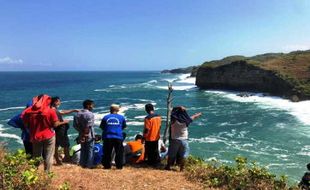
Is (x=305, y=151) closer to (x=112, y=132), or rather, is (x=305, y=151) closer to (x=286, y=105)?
(x=112, y=132)

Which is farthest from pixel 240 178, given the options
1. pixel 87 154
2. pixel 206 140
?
pixel 206 140

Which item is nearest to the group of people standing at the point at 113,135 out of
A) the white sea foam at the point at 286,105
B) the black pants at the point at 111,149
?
the black pants at the point at 111,149

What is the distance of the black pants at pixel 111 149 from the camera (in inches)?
380

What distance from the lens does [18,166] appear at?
21.3 feet

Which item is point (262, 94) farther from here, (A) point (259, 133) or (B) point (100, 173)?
(B) point (100, 173)

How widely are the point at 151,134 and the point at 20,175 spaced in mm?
4627

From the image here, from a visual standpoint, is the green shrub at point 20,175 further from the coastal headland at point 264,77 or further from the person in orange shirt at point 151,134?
the coastal headland at point 264,77

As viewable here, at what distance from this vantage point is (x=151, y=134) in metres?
10.3

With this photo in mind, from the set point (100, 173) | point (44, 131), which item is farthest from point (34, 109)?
point (100, 173)

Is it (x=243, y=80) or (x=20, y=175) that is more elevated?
(x=20, y=175)

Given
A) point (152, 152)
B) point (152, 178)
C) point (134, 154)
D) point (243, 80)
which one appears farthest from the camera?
point (243, 80)

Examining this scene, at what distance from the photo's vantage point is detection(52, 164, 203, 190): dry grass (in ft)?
25.0

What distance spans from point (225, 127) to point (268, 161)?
13.0 m

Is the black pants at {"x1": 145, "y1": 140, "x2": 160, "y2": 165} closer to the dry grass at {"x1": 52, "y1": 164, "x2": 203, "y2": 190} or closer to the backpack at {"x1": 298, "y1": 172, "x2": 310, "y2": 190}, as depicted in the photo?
the dry grass at {"x1": 52, "y1": 164, "x2": 203, "y2": 190}
